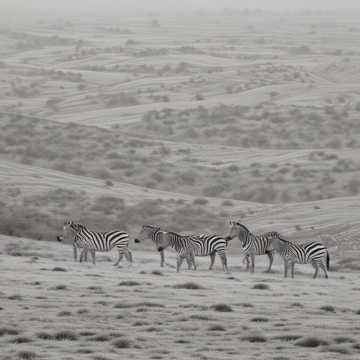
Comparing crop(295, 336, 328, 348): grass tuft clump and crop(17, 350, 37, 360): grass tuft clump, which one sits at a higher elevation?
crop(295, 336, 328, 348): grass tuft clump

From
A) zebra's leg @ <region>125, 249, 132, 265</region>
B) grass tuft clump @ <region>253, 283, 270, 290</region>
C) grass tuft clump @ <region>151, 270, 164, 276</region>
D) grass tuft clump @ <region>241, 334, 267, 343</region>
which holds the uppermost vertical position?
zebra's leg @ <region>125, 249, 132, 265</region>

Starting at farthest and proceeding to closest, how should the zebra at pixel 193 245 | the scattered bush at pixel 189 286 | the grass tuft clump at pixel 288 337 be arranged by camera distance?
the zebra at pixel 193 245 → the scattered bush at pixel 189 286 → the grass tuft clump at pixel 288 337

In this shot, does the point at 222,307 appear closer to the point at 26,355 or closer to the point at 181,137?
the point at 26,355

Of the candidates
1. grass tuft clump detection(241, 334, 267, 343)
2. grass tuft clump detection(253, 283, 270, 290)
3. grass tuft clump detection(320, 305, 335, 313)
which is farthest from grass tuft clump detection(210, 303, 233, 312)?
grass tuft clump detection(253, 283, 270, 290)

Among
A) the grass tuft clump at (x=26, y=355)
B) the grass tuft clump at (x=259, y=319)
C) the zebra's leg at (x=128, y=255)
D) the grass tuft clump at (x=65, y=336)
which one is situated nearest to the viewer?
the grass tuft clump at (x=26, y=355)

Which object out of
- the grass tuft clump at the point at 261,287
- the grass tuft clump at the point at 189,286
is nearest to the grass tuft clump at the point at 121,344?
the grass tuft clump at the point at 189,286

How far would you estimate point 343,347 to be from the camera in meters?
17.2

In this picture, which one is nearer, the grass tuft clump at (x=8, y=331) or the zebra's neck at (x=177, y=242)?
the grass tuft clump at (x=8, y=331)

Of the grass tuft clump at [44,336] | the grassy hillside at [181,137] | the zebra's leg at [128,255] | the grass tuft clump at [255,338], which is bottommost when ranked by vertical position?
the grass tuft clump at [44,336]

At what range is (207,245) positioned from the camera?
97.1ft

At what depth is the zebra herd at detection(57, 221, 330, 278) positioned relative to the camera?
95.3 feet

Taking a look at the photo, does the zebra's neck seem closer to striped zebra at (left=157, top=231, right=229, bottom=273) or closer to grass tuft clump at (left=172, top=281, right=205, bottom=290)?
striped zebra at (left=157, top=231, right=229, bottom=273)

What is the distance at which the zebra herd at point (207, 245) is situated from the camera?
29.0 m

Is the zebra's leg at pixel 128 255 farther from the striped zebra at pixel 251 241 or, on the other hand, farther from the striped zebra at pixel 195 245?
the striped zebra at pixel 251 241
